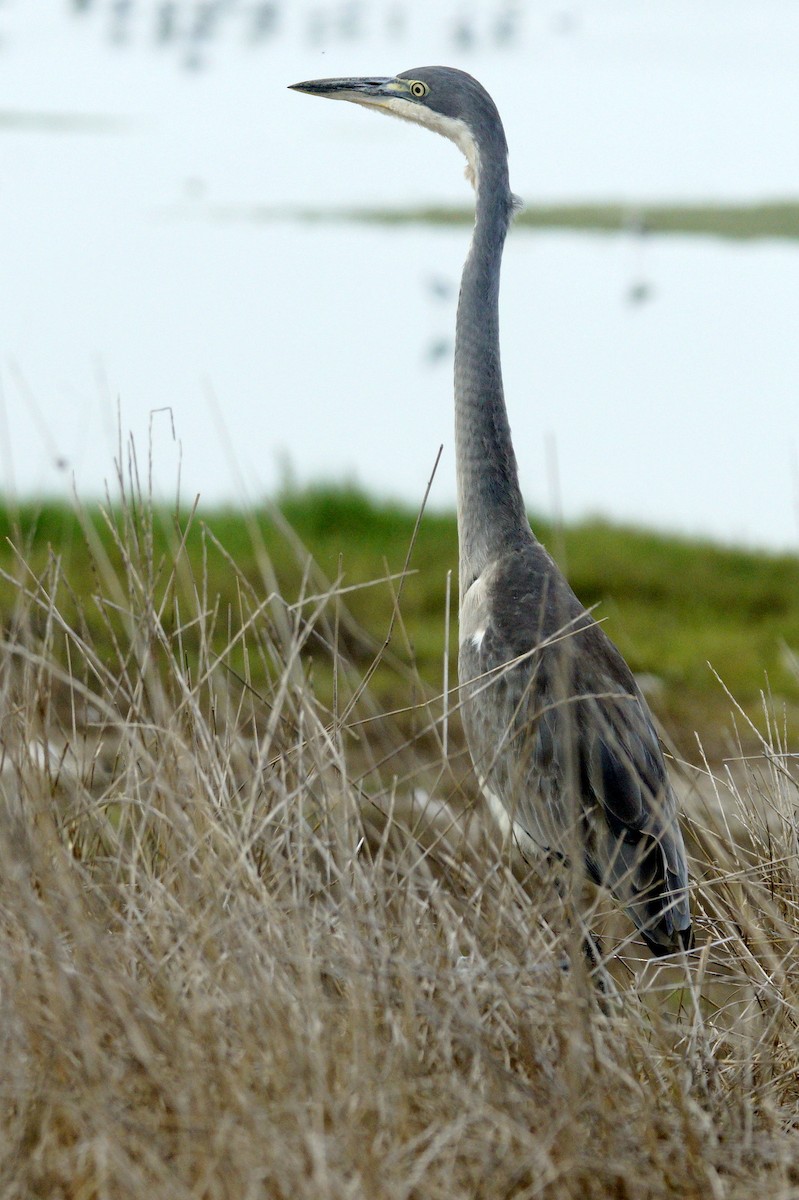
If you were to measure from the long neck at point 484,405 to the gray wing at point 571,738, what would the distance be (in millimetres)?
77

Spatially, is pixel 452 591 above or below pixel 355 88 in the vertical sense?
below

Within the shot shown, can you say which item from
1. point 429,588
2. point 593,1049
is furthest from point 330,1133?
point 429,588

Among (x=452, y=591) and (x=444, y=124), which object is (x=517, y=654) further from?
(x=452, y=591)

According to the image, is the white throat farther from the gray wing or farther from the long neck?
the gray wing

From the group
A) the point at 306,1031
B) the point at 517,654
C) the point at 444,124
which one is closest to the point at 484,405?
the point at 517,654

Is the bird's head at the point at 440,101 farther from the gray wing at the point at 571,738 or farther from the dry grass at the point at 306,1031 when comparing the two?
the dry grass at the point at 306,1031

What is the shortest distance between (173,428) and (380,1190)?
127 cm

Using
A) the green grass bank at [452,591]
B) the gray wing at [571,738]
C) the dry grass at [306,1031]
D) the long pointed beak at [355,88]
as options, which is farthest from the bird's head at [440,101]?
the green grass bank at [452,591]

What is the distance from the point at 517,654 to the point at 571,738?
0.23m

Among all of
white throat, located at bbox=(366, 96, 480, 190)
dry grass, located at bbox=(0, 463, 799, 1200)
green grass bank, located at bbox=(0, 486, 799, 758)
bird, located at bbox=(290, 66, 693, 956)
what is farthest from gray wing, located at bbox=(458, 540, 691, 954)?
green grass bank, located at bbox=(0, 486, 799, 758)

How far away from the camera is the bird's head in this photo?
2.96 metres

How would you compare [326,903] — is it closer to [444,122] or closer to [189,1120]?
[189,1120]

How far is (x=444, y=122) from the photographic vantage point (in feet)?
10.00

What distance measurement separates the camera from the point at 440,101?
3.05 m
